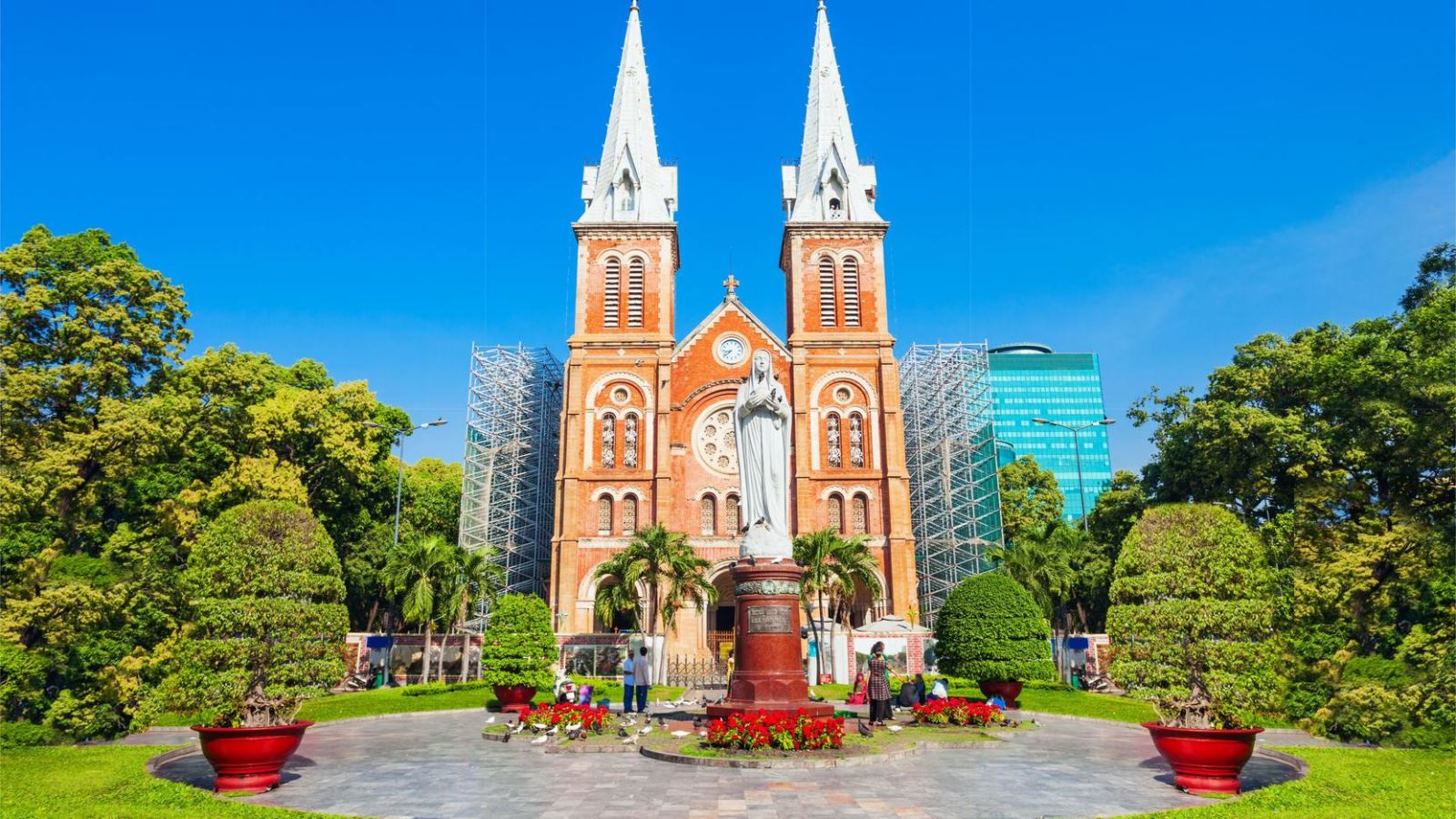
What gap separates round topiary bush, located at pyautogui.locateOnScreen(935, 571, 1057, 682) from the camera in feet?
65.7

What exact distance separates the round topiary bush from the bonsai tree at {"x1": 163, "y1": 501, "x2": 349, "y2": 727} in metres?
13.9

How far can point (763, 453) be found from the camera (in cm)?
1450

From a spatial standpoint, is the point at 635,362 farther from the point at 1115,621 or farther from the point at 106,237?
the point at 1115,621

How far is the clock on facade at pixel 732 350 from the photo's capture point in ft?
137

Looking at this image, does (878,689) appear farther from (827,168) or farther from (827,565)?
(827,168)

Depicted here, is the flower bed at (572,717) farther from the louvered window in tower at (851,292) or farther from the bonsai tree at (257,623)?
the louvered window in tower at (851,292)

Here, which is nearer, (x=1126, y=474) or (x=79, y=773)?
(x=79, y=773)

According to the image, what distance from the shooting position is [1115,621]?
10.7 m

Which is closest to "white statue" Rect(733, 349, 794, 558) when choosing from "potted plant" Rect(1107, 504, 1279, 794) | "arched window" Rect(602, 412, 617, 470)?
"potted plant" Rect(1107, 504, 1279, 794)

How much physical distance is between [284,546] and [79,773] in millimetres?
3463

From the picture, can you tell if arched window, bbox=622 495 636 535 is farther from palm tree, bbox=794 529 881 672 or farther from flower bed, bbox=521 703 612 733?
flower bed, bbox=521 703 612 733

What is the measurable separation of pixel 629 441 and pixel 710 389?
4263mm

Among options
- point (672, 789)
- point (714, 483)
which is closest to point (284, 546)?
point (672, 789)

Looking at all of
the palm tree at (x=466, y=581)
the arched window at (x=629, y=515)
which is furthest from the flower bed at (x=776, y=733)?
the arched window at (x=629, y=515)
